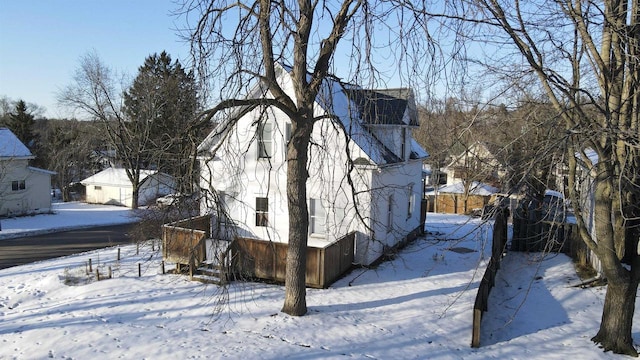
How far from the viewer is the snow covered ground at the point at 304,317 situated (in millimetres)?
8922

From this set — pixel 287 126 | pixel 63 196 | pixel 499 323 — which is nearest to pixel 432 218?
pixel 287 126

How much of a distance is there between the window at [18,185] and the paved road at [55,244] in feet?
29.1

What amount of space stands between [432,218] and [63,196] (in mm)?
38281

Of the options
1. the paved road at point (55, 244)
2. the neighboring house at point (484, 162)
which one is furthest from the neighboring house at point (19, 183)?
the neighboring house at point (484, 162)

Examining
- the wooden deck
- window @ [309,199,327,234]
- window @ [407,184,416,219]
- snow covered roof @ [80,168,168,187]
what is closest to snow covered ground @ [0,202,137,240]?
snow covered roof @ [80,168,168,187]

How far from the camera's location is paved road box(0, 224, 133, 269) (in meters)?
19.2

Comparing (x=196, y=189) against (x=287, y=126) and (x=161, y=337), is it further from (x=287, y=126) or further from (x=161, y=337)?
(x=287, y=126)

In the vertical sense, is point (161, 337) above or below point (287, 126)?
below

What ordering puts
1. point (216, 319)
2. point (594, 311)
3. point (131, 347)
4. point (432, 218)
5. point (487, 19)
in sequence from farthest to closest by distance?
1. point (432, 218)
2. point (594, 311)
3. point (216, 319)
4. point (131, 347)
5. point (487, 19)

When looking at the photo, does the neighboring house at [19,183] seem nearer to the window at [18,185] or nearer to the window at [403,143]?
the window at [18,185]

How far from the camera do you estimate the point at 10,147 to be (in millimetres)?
31406

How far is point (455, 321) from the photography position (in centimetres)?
1073

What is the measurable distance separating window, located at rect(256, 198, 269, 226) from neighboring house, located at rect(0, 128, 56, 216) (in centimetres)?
2318

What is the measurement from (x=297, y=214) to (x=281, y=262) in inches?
134
